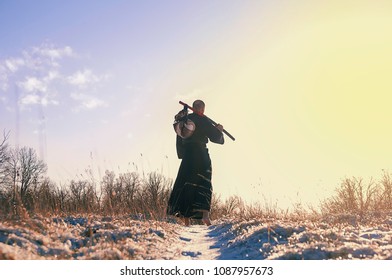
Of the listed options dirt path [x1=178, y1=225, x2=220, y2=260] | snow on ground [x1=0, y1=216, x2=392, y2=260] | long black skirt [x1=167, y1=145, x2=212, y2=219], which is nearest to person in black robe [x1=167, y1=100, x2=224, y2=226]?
long black skirt [x1=167, y1=145, x2=212, y2=219]

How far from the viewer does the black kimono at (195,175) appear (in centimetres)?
997

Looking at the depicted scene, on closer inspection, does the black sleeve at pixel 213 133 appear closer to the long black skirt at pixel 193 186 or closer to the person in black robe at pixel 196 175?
the person in black robe at pixel 196 175

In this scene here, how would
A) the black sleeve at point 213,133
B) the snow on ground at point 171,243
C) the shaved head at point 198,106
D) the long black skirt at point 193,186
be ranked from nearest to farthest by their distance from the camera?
the snow on ground at point 171,243 < the long black skirt at point 193,186 < the black sleeve at point 213,133 < the shaved head at point 198,106

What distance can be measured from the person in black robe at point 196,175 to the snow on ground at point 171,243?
9.80ft

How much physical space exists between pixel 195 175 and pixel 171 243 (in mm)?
3867

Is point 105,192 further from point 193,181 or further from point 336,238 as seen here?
point 336,238

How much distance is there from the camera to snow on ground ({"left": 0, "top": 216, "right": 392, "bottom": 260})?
449cm

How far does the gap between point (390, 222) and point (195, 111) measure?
16.5 feet

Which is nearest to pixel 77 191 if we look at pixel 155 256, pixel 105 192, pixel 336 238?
pixel 105 192

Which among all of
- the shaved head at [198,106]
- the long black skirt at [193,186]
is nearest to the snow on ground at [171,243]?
the long black skirt at [193,186]

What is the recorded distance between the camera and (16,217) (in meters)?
6.20

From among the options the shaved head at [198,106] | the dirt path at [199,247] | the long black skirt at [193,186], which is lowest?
the dirt path at [199,247]

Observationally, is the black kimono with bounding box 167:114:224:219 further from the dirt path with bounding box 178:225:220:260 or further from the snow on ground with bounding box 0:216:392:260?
the snow on ground with bounding box 0:216:392:260
